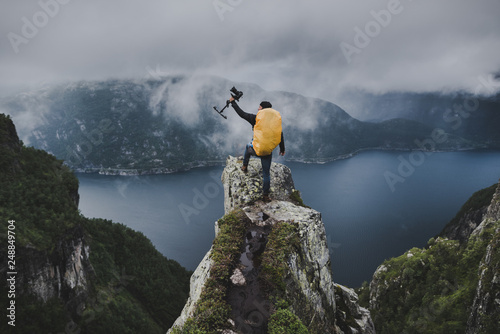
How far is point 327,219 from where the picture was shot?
361ft

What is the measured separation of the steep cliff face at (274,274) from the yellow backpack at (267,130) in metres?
2.96

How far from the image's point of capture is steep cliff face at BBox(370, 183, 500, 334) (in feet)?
58.4

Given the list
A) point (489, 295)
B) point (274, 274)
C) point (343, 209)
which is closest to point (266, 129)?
point (274, 274)

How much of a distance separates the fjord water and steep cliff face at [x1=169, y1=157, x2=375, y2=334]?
79.1 metres

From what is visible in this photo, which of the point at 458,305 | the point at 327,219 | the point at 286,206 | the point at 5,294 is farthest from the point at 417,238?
the point at 5,294

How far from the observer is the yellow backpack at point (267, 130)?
990cm

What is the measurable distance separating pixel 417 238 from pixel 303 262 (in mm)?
112159

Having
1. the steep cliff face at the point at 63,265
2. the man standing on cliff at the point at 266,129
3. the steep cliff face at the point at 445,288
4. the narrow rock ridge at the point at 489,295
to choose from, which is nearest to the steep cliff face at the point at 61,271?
the steep cliff face at the point at 63,265

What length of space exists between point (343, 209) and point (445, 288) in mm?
90587

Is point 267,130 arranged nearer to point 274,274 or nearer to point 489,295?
point 274,274

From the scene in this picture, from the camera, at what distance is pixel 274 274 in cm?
789

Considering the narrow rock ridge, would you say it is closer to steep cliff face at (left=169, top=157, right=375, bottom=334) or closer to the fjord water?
steep cliff face at (left=169, top=157, right=375, bottom=334)

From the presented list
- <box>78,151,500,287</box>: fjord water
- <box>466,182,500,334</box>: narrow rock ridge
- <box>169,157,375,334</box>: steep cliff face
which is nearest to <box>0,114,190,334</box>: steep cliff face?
<box>78,151,500,287</box>: fjord water

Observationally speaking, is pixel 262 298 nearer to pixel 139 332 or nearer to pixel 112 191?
pixel 139 332
